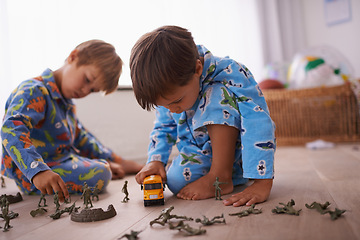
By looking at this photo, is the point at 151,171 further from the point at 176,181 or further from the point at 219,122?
the point at 219,122

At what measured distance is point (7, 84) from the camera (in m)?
1.67

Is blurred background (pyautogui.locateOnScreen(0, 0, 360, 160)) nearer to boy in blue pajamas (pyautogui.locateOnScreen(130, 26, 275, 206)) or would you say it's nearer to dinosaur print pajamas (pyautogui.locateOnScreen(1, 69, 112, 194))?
dinosaur print pajamas (pyautogui.locateOnScreen(1, 69, 112, 194))

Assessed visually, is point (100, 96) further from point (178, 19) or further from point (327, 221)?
point (327, 221)

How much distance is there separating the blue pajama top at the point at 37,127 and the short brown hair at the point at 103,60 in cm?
15

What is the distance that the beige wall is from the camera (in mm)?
2117

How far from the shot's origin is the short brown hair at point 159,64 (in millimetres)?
975

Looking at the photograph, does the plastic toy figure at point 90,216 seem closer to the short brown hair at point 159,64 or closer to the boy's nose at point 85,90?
the short brown hair at point 159,64

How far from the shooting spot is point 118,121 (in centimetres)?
226

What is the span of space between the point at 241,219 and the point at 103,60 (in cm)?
86

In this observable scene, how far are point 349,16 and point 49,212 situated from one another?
10.4 feet

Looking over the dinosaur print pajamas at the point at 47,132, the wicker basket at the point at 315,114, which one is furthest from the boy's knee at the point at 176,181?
the wicker basket at the point at 315,114

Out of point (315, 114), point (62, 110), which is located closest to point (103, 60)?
point (62, 110)

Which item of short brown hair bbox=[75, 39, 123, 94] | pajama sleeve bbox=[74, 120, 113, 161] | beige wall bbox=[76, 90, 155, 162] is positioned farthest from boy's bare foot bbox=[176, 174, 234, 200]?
beige wall bbox=[76, 90, 155, 162]

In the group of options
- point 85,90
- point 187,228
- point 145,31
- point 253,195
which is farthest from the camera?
point 145,31
